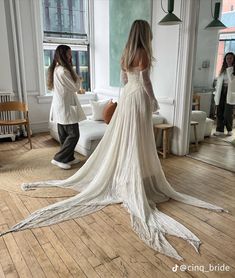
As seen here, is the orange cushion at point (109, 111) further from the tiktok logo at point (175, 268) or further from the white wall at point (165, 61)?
the tiktok logo at point (175, 268)

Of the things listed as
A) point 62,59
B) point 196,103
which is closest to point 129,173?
point 62,59

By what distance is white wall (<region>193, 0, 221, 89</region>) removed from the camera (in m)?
3.96

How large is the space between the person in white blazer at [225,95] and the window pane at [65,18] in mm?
2988

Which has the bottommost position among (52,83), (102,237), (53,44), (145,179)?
(102,237)

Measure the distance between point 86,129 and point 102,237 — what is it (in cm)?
209

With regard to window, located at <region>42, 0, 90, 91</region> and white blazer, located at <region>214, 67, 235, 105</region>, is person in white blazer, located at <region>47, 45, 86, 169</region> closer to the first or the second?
window, located at <region>42, 0, 90, 91</region>

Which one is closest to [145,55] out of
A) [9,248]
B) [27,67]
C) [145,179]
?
[145,179]

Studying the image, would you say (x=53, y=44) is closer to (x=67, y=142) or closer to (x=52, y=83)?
(x=52, y=83)

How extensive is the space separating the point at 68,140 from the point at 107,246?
70.1 inches

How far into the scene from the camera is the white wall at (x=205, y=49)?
13.0ft

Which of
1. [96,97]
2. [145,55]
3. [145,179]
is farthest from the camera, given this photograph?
[96,97]

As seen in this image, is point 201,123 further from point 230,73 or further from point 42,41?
point 42,41

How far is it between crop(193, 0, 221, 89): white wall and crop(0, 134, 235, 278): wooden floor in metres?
2.15

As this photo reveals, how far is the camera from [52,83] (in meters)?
3.42
